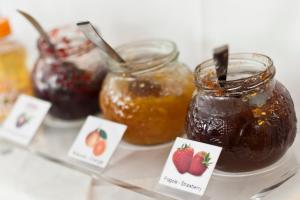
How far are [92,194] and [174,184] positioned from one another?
15cm

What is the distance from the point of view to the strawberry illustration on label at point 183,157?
2.03 ft

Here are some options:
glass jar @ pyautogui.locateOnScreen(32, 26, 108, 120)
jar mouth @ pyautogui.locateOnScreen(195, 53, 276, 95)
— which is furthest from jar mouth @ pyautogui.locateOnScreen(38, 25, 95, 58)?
jar mouth @ pyautogui.locateOnScreen(195, 53, 276, 95)

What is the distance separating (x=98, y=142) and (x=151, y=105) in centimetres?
10

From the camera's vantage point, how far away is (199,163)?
0.61 metres

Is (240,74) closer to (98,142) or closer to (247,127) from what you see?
(247,127)

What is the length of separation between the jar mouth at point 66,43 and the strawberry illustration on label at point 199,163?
34 centimetres

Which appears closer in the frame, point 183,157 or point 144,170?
point 183,157

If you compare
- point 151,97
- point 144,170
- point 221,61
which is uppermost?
point 221,61

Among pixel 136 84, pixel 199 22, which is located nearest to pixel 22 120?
pixel 136 84

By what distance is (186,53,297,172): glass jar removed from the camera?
0.59 meters

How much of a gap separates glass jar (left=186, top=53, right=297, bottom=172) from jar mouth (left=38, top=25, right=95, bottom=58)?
0.29 metres

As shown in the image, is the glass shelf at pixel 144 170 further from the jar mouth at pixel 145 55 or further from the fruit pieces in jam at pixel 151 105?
the jar mouth at pixel 145 55

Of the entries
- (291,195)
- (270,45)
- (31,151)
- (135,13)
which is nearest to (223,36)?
(270,45)

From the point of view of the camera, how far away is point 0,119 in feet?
3.13
